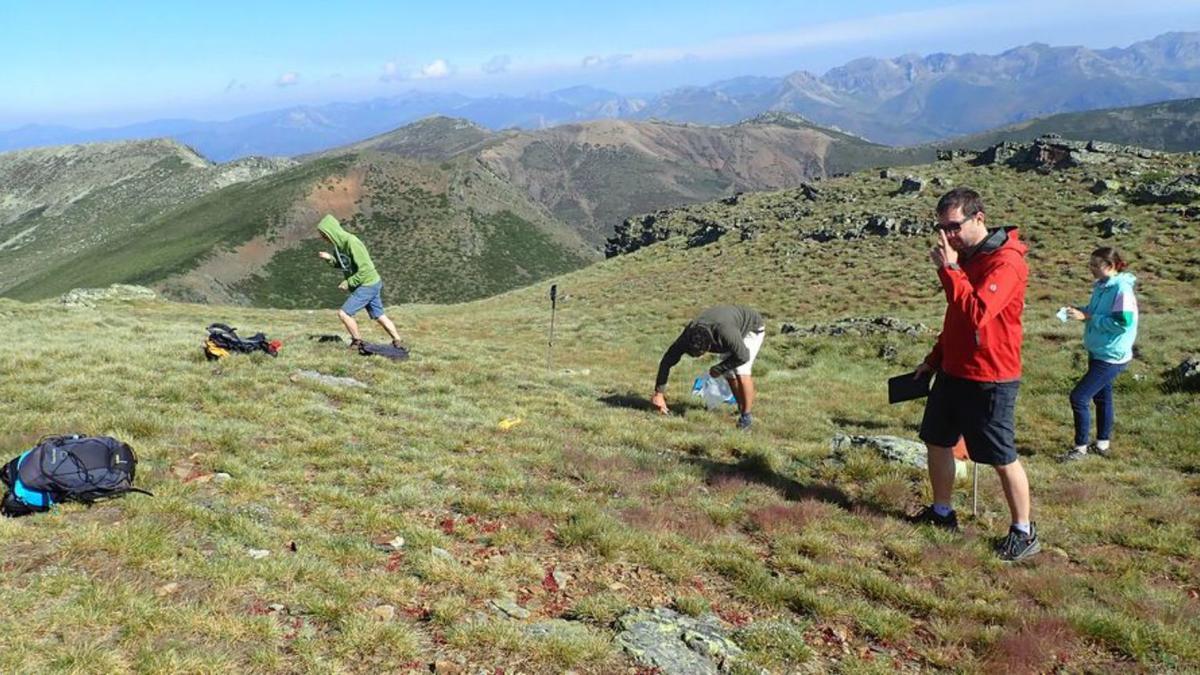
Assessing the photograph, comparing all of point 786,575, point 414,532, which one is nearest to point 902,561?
point 786,575

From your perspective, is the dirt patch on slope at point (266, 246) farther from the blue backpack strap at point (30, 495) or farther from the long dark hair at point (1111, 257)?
the long dark hair at point (1111, 257)

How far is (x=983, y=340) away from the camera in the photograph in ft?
21.1

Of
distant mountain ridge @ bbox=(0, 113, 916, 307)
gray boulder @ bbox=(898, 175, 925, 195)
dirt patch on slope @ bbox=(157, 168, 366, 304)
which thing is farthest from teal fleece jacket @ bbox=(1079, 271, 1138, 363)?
distant mountain ridge @ bbox=(0, 113, 916, 307)

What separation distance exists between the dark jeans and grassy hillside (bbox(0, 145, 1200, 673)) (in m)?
0.65

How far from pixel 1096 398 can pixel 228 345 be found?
1718cm

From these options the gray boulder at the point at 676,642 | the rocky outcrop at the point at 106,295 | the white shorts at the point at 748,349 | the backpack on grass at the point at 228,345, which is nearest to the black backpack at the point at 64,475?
the gray boulder at the point at 676,642

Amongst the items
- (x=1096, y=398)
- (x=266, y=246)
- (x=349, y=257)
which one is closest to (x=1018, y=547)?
(x=1096, y=398)

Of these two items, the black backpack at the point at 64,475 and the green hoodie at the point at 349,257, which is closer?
the black backpack at the point at 64,475

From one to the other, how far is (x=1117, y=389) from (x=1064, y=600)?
11.6 metres

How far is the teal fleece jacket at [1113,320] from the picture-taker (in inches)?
396

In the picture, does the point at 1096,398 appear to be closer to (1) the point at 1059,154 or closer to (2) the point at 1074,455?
(2) the point at 1074,455

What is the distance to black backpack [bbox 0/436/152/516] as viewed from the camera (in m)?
6.49

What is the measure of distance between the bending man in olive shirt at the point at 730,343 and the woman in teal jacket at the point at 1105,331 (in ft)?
16.6

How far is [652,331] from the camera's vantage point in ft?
109
